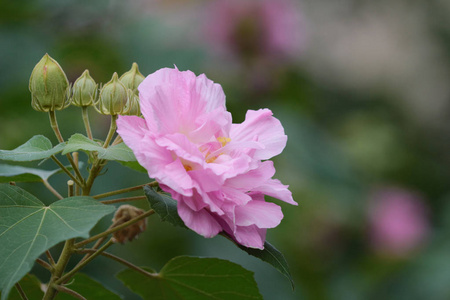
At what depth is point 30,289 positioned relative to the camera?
0.78 metres

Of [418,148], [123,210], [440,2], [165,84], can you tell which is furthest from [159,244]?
[440,2]

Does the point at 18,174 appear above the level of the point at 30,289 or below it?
above

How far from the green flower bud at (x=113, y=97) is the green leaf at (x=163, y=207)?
0.10 meters

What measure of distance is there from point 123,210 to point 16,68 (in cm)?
112

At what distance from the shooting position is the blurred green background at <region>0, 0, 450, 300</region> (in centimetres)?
180

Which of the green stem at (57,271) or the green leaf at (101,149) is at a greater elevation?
the green leaf at (101,149)

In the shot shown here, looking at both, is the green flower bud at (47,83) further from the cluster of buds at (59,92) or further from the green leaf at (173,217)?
the green leaf at (173,217)

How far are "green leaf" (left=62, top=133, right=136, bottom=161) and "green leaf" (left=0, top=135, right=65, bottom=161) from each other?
0.01 m

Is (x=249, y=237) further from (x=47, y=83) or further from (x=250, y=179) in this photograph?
(x=47, y=83)

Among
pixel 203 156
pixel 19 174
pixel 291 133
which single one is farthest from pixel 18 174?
pixel 291 133

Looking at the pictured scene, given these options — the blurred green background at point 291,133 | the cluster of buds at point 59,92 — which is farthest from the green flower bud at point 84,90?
the blurred green background at point 291,133

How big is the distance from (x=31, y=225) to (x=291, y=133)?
153 cm

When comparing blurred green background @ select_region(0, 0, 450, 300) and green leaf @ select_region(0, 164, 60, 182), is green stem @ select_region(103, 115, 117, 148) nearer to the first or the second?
green leaf @ select_region(0, 164, 60, 182)

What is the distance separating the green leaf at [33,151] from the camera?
0.62m
